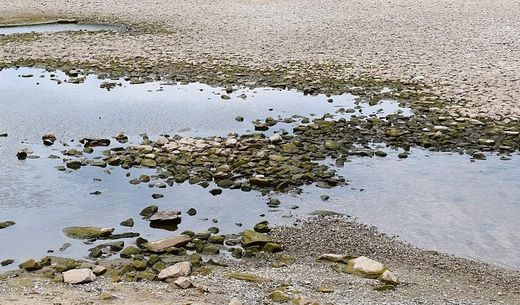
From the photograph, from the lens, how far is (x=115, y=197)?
1722cm

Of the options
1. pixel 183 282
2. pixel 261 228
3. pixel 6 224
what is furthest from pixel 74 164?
pixel 183 282

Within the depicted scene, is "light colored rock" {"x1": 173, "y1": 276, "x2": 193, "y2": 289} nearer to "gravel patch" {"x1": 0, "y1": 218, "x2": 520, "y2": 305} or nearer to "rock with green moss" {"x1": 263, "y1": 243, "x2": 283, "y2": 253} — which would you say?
"gravel patch" {"x1": 0, "y1": 218, "x2": 520, "y2": 305}

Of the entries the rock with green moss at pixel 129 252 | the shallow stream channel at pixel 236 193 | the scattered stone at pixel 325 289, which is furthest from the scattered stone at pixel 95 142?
the scattered stone at pixel 325 289

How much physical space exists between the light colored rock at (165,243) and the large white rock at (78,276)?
1.67 meters

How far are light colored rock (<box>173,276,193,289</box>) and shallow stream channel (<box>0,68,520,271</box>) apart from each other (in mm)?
2633

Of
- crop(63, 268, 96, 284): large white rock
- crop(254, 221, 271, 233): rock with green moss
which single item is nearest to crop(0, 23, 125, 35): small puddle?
crop(254, 221, 271, 233): rock with green moss

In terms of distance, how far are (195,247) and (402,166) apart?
322 inches

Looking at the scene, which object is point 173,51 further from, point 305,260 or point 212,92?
point 305,260

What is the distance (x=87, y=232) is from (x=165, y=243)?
81.2 inches

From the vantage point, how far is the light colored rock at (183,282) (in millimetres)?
12062

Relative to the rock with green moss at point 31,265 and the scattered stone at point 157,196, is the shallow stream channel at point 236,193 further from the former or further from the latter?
the rock with green moss at point 31,265

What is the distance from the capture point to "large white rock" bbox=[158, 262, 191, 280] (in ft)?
41.0

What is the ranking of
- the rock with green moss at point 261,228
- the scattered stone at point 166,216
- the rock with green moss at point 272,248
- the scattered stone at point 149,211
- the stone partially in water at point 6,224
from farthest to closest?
the scattered stone at point 149,211
the scattered stone at point 166,216
the stone partially in water at point 6,224
the rock with green moss at point 261,228
the rock with green moss at point 272,248

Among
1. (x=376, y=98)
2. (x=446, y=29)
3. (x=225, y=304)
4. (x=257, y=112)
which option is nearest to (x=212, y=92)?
(x=257, y=112)
